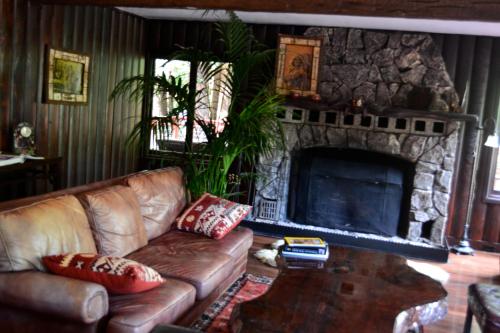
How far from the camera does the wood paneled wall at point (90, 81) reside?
4.17 m

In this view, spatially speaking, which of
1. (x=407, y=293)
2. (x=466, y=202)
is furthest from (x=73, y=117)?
(x=466, y=202)

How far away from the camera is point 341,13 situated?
11.2ft

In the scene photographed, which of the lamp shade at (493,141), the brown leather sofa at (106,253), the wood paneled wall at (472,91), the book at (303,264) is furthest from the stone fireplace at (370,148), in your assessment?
the book at (303,264)

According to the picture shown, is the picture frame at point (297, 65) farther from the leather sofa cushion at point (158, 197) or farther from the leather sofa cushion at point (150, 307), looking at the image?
the leather sofa cushion at point (150, 307)

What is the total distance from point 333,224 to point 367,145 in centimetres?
91

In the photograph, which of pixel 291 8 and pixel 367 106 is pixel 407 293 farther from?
pixel 367 106

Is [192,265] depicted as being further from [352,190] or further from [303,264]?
[352,190]

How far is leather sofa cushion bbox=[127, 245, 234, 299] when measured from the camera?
105 inches

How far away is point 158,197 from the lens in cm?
338

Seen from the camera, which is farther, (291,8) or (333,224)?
(333,224)

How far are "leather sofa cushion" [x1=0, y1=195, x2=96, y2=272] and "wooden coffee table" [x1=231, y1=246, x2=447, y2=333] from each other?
2.88ft

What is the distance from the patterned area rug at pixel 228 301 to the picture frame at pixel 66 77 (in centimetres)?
246

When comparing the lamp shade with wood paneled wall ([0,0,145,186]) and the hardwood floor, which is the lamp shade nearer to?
the hardwood floor

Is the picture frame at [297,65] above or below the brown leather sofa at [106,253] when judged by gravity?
above
